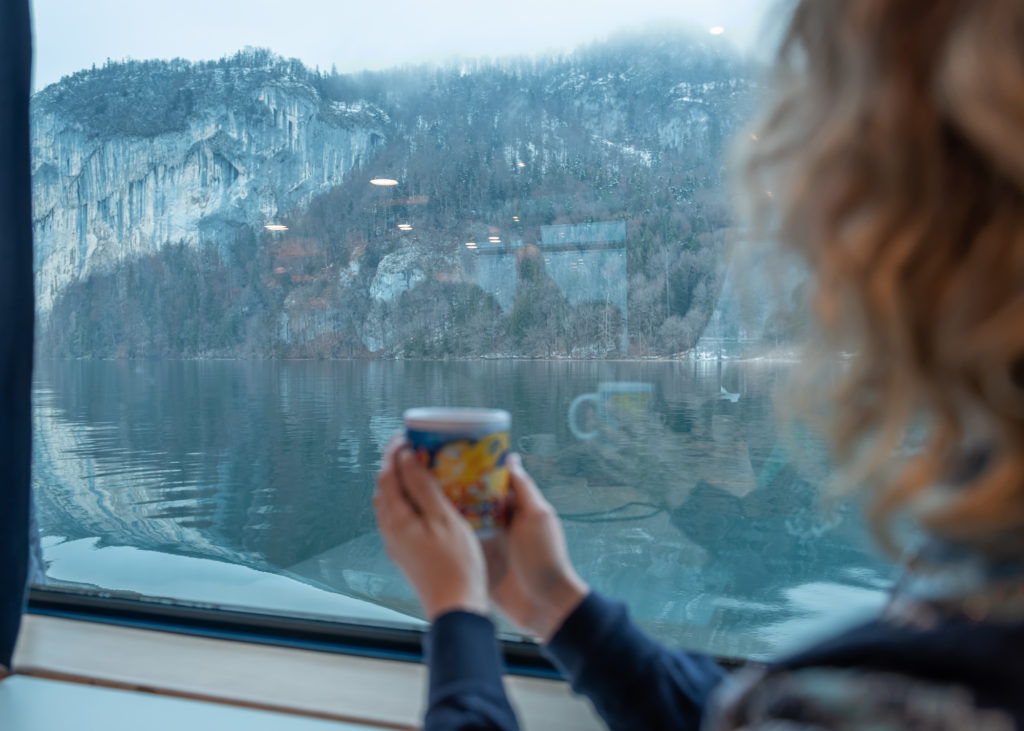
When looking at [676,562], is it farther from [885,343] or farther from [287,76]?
[287,76]

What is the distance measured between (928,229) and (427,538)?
1.57 feet

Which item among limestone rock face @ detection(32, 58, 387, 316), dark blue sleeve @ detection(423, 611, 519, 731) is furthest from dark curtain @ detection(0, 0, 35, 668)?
dark blue sleeve @ detection(423, 611, 519, 731)

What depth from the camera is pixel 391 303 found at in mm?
1691

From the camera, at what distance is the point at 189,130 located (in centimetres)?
188

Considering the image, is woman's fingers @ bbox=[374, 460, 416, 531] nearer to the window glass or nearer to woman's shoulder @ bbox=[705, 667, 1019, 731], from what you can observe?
woman's shoulder @ bbox=[705, 667, 1019, 731]

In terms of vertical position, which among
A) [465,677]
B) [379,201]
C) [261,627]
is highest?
[379,201]

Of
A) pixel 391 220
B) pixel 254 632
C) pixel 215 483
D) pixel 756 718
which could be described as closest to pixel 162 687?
pixel 254 632

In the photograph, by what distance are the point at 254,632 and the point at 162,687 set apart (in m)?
0.21

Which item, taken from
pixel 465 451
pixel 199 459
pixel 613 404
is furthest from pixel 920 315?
pixel 199 459

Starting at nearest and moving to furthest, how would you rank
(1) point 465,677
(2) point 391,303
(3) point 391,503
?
(1) point 465,677
(3) point 391,503
(2) point 391,303

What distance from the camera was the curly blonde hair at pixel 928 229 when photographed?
1.19 feet

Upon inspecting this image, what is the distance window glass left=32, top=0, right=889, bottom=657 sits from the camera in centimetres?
145

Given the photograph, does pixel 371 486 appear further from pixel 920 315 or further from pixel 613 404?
pixel 920 315

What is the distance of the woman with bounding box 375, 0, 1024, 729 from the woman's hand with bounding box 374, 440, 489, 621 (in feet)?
0.88
